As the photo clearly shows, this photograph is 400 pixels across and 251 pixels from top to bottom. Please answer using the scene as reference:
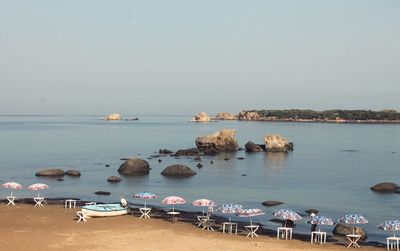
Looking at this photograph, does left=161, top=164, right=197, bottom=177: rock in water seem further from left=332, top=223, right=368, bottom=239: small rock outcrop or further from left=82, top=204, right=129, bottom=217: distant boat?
left=332, top=223, right=368, bottom=239: small rock outcrop

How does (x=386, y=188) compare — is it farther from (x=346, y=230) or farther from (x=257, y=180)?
(x=346, y=230)

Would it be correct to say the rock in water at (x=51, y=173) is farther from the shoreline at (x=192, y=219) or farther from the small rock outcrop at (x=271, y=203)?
the small rock outcrop at (x=271, y=203)

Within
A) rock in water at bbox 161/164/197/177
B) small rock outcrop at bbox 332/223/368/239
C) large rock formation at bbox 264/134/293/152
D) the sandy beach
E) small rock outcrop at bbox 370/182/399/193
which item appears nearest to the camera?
the sandy beach

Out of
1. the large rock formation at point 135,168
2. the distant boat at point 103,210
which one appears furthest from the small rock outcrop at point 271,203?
the large rock formation at point 135,168

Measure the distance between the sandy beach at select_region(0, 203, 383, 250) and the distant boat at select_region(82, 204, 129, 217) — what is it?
65 centimetres

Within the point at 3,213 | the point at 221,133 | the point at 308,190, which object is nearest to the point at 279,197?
the point at 308,190

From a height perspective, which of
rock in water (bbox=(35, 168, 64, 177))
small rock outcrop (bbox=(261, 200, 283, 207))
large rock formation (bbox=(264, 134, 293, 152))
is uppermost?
large rock formation (bbox=(264, 134, 293, 152))

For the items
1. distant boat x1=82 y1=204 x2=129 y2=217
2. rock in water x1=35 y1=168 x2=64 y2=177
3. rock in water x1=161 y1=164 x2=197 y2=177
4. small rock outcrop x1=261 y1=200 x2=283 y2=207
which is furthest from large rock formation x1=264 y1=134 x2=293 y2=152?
distant boat x1=82 y1=204 x2=129 y2=217

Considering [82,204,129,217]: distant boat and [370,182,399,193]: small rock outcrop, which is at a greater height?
[82,204,129,217]: distant boat

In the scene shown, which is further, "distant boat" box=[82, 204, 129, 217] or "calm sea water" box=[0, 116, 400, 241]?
"calm sea water" box=[0, 116, 400, 241]

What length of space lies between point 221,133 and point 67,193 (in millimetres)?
60673

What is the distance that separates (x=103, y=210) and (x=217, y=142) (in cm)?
7383

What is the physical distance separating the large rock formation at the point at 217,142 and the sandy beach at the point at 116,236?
71507 millimetres

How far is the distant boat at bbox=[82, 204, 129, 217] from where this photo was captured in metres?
37.5
